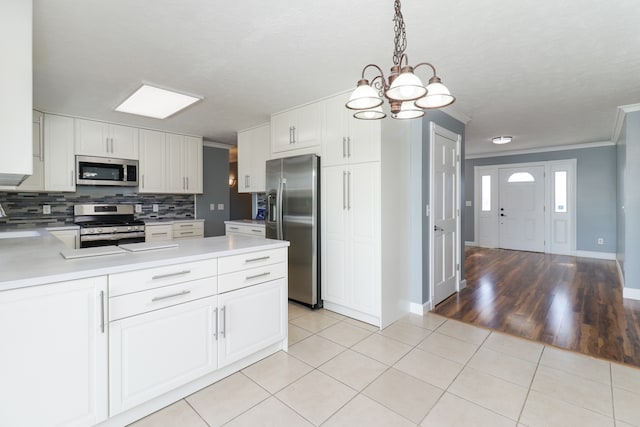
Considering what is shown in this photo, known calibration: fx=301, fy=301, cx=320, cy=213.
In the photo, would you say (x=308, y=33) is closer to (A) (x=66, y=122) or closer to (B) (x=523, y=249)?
Answer: (A) (x=66, y=122)

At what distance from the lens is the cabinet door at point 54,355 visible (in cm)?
124

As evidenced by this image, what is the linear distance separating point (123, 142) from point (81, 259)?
3309 mm

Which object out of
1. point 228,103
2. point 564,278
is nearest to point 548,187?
point 564,278

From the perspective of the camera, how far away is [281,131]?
12.4 ft

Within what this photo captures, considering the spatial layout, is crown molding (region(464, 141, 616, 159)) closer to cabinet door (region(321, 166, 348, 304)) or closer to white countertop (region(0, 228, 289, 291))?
cabinet door (region(321, 166, 348, 304))

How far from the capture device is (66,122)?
3846mm

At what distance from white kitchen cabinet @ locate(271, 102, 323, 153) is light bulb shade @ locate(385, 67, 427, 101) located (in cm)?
194

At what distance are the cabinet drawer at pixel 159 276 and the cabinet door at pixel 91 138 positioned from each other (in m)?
3.40

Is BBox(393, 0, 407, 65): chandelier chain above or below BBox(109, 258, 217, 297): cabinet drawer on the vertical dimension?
above

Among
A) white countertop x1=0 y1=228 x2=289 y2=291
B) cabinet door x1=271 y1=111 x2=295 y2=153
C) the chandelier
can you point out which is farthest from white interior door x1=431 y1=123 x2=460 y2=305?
white countertop x1=0 y1=228 x2=289 y2=291

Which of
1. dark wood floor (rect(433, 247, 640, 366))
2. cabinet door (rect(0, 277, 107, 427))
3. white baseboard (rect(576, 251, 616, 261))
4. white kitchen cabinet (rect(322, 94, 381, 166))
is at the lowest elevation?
dark wood floor (rect(433, 247, 640, 366))

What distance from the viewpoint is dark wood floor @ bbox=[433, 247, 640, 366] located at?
2.64 metres

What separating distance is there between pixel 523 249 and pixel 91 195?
8.58 m

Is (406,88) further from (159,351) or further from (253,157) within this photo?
(253,157)
